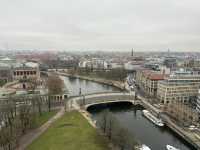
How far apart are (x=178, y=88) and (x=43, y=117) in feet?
127

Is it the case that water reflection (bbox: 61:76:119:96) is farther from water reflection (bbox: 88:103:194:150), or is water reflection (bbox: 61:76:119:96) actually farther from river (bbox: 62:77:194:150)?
water reflection (bbox: 88:103:194:150)

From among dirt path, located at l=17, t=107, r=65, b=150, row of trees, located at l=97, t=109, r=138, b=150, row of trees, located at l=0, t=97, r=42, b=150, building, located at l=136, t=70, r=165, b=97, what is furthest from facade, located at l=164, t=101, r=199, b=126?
row of trees, located at l=0, t=97, r=42, b=150

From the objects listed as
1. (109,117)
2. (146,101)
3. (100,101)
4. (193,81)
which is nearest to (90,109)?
(100,101)

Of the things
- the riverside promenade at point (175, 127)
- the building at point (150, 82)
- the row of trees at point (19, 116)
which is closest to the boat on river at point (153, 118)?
the riverside promenade at point (175, 127)

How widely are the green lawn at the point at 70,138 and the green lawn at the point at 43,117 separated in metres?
2.97

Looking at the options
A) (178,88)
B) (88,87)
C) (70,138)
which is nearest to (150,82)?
(178,88)

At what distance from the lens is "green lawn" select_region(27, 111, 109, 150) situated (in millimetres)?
34281

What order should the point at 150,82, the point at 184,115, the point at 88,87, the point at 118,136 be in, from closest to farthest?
the point at 118,136
the point at 184,115
the point at 150,82
the point at 88,87

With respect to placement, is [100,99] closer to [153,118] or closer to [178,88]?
[153,118]

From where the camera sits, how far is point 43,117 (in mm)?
47281

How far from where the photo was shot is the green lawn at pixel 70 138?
1350 inches

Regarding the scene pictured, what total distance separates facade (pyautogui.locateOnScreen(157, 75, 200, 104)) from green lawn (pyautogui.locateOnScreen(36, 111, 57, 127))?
A: 31.7 meters

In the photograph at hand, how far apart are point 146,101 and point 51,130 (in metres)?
32.1

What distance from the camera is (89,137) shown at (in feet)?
123
